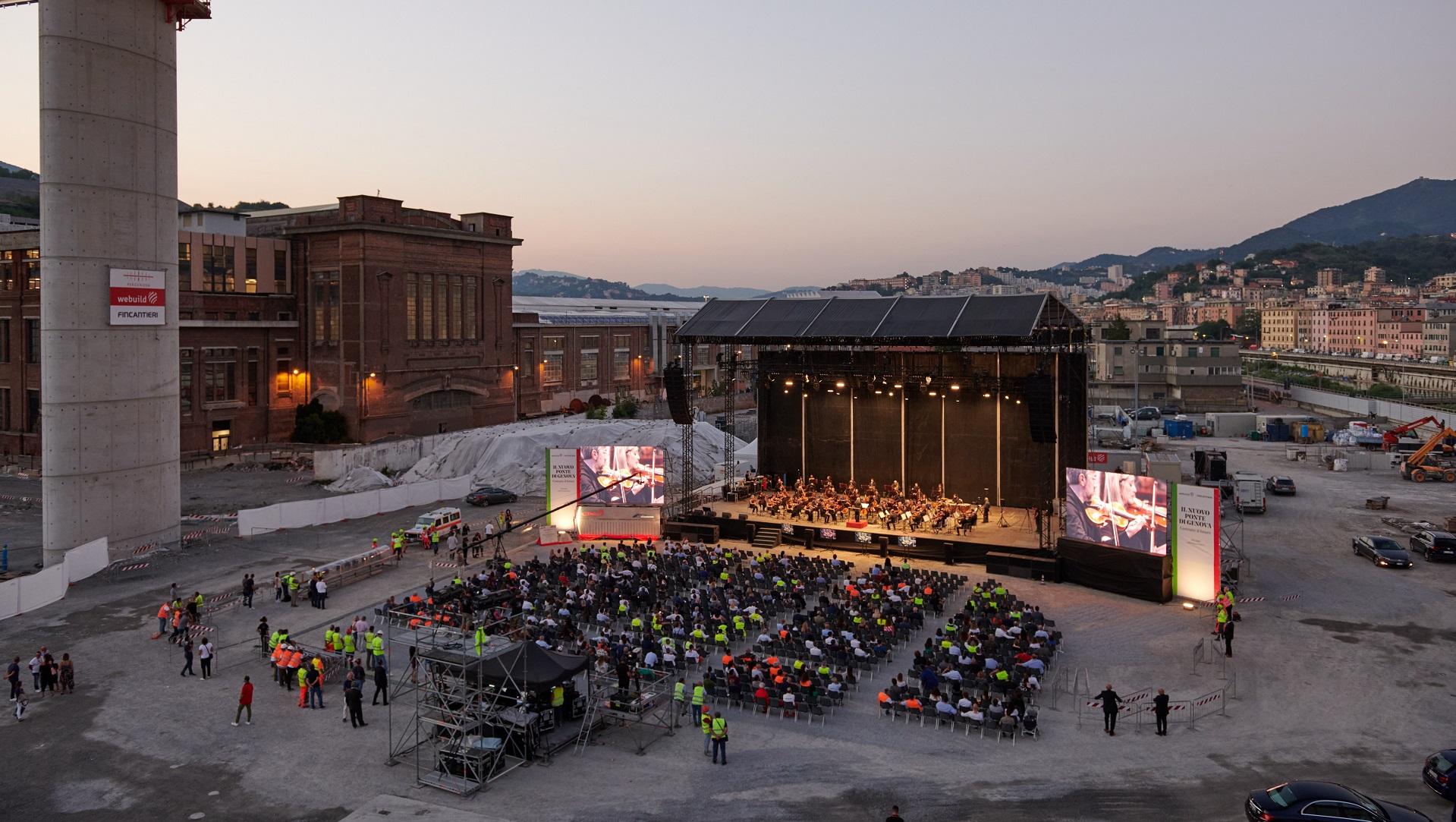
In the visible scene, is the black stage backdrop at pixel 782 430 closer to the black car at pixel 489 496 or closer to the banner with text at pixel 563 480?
the banner with text at pixel 563 480

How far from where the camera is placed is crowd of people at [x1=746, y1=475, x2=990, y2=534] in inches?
1422

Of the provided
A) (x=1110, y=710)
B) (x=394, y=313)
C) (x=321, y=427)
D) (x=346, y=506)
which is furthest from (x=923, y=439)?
(x=321, y=427)

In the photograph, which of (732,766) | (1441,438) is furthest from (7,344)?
(1441,438)

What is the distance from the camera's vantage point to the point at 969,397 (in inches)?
1574

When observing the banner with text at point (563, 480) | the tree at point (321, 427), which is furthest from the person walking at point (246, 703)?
the tree at point (321, 427)

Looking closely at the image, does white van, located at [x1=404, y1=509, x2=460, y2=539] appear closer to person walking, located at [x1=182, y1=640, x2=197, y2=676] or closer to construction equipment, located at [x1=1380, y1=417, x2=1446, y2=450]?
person walking, located at [x1=182, y1=640, x2=197, y2=676]

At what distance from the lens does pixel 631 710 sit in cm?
1883

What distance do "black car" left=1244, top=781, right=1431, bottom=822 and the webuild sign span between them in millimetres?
35918

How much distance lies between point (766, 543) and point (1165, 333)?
274 feet

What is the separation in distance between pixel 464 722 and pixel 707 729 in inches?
171

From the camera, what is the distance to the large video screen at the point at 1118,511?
2866cm

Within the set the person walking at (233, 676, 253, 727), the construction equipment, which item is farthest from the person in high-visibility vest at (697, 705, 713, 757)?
the construction equipment

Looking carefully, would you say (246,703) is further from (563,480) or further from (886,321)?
(886,321)

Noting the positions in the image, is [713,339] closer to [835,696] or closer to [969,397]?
[969,397]
